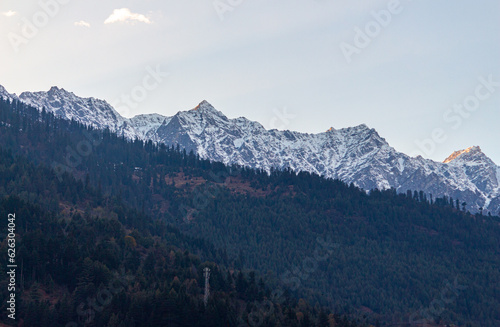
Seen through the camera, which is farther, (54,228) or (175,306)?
(54,228)

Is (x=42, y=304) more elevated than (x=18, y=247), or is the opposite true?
(x=18, y=247)

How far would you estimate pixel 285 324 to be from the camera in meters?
162

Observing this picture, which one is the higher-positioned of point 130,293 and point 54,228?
point 54,228

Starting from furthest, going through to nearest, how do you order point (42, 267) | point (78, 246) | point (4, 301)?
point (78, 246) → point (42, 267) → point (4, 301)

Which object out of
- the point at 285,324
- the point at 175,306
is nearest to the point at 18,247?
the point at 175,306

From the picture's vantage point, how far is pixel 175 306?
15012cm

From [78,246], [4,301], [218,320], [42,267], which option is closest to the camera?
[4,301]

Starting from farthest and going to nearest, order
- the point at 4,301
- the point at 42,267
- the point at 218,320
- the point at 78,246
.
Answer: the point at 78,246 → the point at 42,267 → the point at 218,320 → the point at 4,301

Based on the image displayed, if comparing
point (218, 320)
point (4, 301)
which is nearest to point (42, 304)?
point (4, 301)

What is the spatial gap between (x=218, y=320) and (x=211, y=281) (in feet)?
133

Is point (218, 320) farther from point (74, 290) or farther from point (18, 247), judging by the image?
point (18, 247)

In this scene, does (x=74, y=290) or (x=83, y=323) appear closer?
→ (x=83, y=323)

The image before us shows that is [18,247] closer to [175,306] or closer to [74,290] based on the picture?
[74,290]

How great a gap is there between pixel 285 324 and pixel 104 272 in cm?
4907
